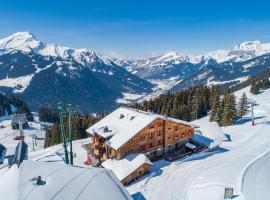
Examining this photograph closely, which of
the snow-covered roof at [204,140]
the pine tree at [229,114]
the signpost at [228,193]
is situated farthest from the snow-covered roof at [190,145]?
the pine tree at [229,114]

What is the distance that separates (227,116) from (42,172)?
6989 centimetres

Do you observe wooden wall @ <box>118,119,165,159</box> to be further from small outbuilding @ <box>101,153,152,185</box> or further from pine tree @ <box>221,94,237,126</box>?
pine tree @ <box>221,94,237,126</box>

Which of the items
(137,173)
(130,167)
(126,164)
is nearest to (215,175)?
(137,173)

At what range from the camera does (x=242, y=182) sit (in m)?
48.3

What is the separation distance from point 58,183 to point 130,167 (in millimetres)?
26191

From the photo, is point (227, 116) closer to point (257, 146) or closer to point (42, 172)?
point (257, 146)

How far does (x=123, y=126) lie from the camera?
67125 millimetres

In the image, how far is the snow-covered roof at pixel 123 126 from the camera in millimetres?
61806

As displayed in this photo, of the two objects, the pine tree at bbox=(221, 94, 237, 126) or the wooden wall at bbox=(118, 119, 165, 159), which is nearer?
the wooden wall at bbox=(118, 119, 165, 159)

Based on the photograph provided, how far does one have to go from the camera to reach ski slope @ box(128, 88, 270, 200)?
46250mm

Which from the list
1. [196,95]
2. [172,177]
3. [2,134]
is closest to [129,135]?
[172,177]

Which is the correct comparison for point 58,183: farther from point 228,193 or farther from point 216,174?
point 216,174

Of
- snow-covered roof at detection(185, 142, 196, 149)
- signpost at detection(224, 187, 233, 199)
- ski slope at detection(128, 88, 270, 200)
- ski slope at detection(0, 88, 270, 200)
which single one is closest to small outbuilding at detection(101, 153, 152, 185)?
ski slope at detection(0, 88, 270, 200)

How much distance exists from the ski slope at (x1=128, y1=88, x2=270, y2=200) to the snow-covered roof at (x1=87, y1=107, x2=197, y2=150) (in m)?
7.59
